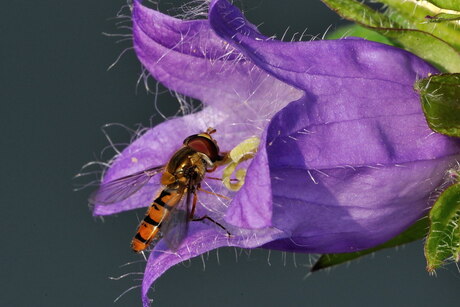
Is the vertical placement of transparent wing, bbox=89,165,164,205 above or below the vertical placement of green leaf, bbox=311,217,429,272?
above

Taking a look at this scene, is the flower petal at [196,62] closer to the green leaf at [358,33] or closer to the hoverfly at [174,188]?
the hoverfly at [174,188]

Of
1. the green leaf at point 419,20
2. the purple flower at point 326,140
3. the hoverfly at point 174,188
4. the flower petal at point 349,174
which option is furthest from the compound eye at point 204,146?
the green leaf at point 419,20

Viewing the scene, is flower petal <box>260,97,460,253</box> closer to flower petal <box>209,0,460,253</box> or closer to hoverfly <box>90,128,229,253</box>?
flower petal <box>209,0,460,253</box>

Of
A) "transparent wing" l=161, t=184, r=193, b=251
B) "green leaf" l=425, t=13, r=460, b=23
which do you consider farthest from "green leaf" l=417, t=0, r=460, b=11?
"transparent wing" l=161, t=184, r=193, b=251

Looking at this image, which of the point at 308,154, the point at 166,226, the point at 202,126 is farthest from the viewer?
the point at 202,126

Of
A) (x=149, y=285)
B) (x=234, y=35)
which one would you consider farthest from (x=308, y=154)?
(x=149, y=285)

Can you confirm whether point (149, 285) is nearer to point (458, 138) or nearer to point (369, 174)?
point (369, 174)
